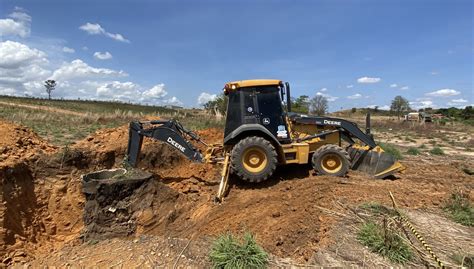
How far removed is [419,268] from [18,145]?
299 inches

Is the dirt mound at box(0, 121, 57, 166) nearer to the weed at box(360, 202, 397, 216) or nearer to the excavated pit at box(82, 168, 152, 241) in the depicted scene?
the excavated pit at box(82, 168, 152, 241)

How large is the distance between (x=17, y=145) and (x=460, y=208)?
870cm

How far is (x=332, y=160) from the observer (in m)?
8.30

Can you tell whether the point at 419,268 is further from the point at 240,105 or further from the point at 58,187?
the point at 58,187

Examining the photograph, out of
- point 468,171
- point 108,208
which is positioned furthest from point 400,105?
point 108,208

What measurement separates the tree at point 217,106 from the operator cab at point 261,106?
20.4 meters

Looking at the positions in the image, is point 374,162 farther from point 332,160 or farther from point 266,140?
point 266,140

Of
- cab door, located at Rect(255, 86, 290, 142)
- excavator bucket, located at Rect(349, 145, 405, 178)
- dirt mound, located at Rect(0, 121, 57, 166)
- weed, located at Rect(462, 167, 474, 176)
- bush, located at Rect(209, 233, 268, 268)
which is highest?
cab door, located at Rect(255, 86, 290, 142)

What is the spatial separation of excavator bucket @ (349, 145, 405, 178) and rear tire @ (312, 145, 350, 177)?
0.99 m

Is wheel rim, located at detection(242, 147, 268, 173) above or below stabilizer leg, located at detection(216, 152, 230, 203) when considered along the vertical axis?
above

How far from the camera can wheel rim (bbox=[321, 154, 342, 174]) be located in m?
A: 8.24

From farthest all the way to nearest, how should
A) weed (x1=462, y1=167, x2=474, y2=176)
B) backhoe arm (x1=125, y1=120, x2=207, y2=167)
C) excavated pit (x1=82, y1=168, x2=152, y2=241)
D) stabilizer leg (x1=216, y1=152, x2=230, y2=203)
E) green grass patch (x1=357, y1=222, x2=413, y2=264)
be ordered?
weed (x1=462, y1=167, x2=474, y2=176), backhoe arm (x1=125, y1=120, x2=207, y2=167), stabilizer leg (x1=216, y1=152, x2=230, y2=203), excavated pit (x1=82, y1=168, x2=152, y2=241), green grass patch (x1=357, y1=222, x2=413, y2=264)

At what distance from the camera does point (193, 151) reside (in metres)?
7.91

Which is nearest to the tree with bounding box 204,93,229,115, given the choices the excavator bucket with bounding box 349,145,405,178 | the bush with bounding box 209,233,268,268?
the excavator bucket with bounding box 349,145,405,178
